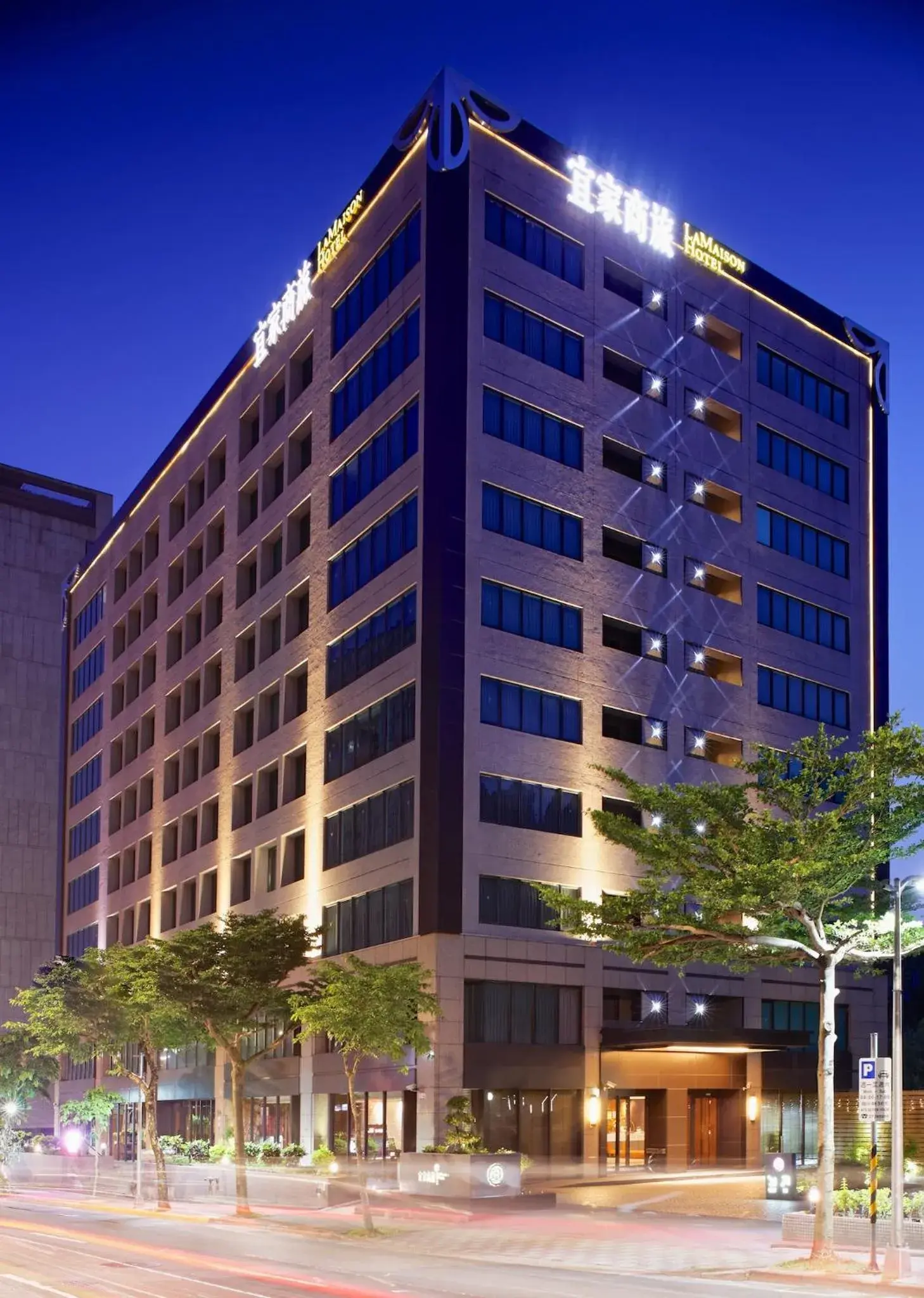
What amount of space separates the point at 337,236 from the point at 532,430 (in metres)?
16.5

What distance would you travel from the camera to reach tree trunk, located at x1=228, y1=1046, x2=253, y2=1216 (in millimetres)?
53000

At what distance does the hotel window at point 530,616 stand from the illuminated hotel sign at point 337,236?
21535mm

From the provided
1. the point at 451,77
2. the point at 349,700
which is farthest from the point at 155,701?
the point at 451,77

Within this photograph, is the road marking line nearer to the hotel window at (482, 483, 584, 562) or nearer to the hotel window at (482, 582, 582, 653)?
the hotel window at (482, 582, 582, 653)

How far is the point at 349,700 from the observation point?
71.2 m

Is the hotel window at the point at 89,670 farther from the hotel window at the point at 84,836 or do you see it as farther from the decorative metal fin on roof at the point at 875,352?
the decorative metal fin on roof at the point at 875,352

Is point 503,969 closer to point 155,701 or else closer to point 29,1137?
point 155,701

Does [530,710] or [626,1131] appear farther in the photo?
[626,1131]

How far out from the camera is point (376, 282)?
7262 cm

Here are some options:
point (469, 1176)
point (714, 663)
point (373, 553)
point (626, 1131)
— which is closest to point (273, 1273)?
point (469, 1176)

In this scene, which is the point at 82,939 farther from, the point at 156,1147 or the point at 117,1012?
the point at 156,1147

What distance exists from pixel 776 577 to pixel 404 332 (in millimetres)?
24291

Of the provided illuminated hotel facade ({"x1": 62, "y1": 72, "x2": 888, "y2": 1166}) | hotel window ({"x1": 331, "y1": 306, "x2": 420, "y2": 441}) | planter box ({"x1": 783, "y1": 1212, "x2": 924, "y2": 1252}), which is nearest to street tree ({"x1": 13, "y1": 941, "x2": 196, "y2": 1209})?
illuminated hotel facade ({"x1": 62, "y1": 72, "x2": 888, "y2": 1166})

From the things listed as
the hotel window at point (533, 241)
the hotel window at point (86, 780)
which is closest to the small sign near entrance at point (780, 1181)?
the hotel window at point (533, 241)
